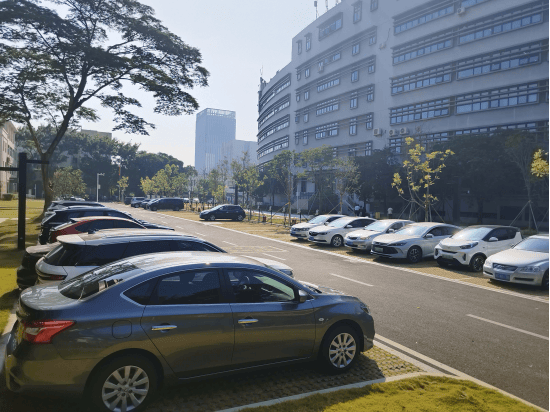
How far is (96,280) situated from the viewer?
15.5ft

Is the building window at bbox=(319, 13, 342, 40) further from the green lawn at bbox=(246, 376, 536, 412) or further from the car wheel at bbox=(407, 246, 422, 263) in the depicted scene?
the green lawn at bbox=(246, 376, 536, 412)

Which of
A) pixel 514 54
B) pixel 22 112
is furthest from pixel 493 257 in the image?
pixel 514 54

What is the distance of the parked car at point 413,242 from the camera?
53.8 feet

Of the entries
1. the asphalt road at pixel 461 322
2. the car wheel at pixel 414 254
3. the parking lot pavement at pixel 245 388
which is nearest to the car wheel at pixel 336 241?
the car wheel at pixel 414 254

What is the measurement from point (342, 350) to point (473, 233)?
1184 cm

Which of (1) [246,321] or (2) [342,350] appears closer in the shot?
(1) [246,321]

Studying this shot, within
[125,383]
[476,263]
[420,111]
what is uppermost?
[420,111]

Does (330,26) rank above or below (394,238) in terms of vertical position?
above

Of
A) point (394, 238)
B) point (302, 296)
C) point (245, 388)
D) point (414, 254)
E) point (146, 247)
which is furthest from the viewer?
point (394, 238)

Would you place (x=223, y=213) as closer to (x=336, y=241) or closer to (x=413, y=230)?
(x=336, y=241)

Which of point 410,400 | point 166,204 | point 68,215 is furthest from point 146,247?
point 166,204

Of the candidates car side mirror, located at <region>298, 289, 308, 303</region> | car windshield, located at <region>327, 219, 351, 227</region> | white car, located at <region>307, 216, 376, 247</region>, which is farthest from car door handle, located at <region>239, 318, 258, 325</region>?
car windshield, located at <region>327, 219, 351, 227</region>

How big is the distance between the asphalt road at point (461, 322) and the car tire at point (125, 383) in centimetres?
415

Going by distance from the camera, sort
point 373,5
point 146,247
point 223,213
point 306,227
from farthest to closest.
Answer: point 373,5, point 223,213, point 306,227, point 146,247
